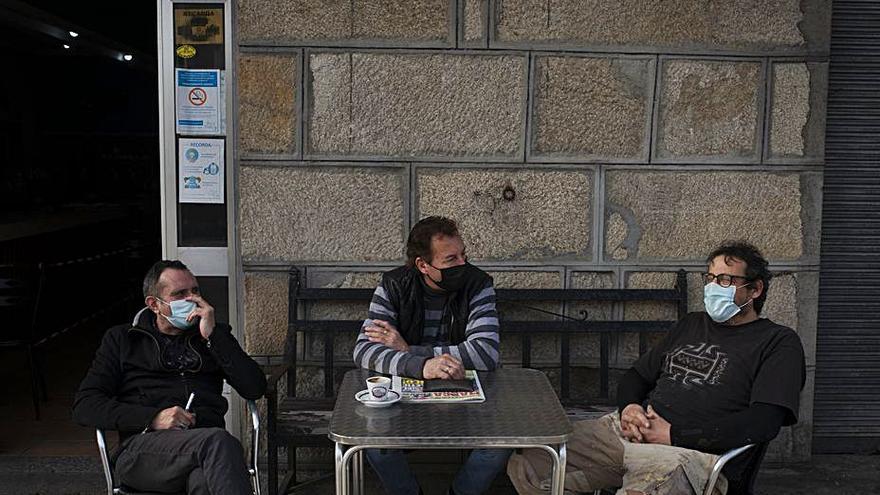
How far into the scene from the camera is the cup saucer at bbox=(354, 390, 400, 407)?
285cm

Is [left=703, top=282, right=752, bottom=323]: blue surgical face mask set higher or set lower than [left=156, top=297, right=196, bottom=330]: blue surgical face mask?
higher

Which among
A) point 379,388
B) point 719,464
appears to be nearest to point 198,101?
point 379,388

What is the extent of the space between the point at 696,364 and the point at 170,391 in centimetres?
195

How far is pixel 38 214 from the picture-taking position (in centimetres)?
782

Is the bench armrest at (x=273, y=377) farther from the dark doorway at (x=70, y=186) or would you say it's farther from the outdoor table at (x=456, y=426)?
the dark doorway at (x=70, y=186)

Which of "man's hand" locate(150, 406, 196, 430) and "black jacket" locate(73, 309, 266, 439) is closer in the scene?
"man's hand" locate(150, 406, 196, 430)

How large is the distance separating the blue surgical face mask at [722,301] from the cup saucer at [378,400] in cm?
118

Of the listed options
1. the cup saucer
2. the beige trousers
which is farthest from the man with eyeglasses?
the cup saucer

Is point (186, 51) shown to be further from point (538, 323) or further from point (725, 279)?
point (725, 279)

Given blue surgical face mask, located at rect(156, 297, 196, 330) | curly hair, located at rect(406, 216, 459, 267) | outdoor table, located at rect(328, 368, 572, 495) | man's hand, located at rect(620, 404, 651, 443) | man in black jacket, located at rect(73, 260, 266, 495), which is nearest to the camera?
outdoor table, located at rect(328, 368, 572, 495)

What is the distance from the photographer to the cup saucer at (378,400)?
2854 millimetres

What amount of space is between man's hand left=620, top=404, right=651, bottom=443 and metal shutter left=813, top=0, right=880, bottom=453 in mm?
1963

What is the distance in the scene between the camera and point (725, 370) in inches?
123

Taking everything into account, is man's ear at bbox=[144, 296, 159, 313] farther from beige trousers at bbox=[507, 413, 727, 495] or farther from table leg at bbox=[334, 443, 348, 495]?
beige trousers at bbox=[507, 413, 727, 495]
